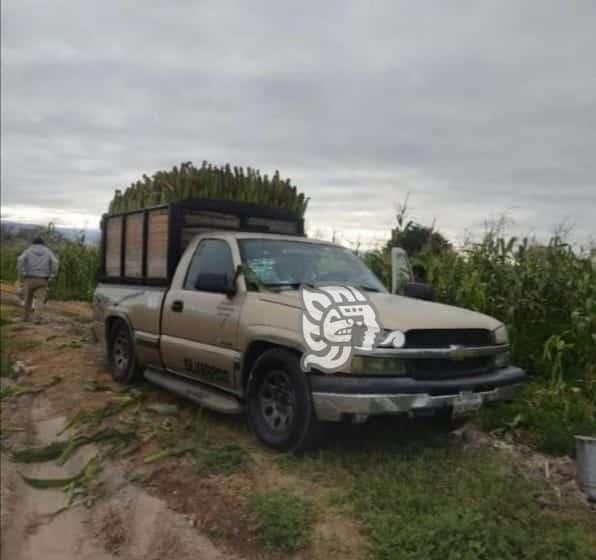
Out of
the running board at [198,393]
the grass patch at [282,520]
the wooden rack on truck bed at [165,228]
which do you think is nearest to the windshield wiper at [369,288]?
the running board at [198,393]

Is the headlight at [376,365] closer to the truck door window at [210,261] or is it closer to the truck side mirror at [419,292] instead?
the truck side mirror at [419,292]

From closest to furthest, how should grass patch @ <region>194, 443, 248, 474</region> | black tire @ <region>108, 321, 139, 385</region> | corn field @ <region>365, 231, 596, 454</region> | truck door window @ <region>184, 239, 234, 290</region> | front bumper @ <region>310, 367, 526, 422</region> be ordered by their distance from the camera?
front bumper @ <region>310, 367, 526, 422</region> → grass patch @ <region>194, 443, 248, 474</region> → corn field @ <region>365, 231, 596, 454</region> → truck door window @ <region>184, 239, 234, 290</region> → black tire @ <region>108, 321, 139, 385</region>

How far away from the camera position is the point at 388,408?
4.39 metres

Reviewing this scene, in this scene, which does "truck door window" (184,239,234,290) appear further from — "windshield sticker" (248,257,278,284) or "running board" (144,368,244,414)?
"running board" (144,368,244,414)

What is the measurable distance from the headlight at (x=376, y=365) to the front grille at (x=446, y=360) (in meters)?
0.11

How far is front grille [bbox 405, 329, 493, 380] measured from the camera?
15.1 feet

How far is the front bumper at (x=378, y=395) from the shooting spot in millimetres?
4375

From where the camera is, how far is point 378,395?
14.4 feet

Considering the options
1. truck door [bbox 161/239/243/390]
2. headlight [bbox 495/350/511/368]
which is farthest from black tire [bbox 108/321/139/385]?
headlight [bbox 495/350/511/368]

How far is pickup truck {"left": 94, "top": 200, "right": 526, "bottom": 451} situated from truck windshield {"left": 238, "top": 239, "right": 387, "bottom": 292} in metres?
0.02

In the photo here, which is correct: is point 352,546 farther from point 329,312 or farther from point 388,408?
point 329,312

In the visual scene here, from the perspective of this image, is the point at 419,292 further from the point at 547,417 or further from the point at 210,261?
the point at 210,261

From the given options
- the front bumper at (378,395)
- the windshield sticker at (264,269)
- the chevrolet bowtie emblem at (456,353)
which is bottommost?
the front bumper at (378,395)

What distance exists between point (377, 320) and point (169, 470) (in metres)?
1.98
